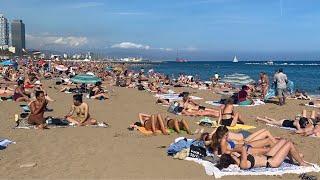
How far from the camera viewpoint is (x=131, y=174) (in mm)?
6473

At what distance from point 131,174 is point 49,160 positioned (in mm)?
1515

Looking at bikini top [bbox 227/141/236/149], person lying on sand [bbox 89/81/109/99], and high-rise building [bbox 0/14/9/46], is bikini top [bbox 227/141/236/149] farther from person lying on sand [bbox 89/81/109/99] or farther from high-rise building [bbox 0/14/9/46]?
high-rise building [bbox 0/14/9/46]

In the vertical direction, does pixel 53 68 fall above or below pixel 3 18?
below

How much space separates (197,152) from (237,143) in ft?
2.14

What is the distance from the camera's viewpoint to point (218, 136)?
7.13 meters

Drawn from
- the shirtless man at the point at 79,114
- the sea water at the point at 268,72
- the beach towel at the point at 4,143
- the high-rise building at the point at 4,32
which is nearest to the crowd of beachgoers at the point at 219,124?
the shirtless man at the point at 79,114

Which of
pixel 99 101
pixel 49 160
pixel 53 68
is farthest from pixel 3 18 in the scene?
pixel 49 160

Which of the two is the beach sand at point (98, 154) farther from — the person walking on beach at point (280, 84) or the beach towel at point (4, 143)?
the person walking on beach at point (280, 84)

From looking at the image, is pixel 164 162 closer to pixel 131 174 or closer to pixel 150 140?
pixel 131 174

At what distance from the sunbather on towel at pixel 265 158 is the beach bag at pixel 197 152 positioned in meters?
0.56

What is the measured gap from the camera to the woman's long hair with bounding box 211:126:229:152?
708cm

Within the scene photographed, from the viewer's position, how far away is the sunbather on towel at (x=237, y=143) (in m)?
7.04

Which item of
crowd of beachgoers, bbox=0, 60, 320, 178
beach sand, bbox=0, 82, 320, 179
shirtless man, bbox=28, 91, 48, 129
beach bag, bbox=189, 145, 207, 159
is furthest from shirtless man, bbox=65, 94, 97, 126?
beach bag, bbox=189, 145, 207, 159

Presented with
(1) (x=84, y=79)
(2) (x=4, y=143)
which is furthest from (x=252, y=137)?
(1) (x=84, y=79)
